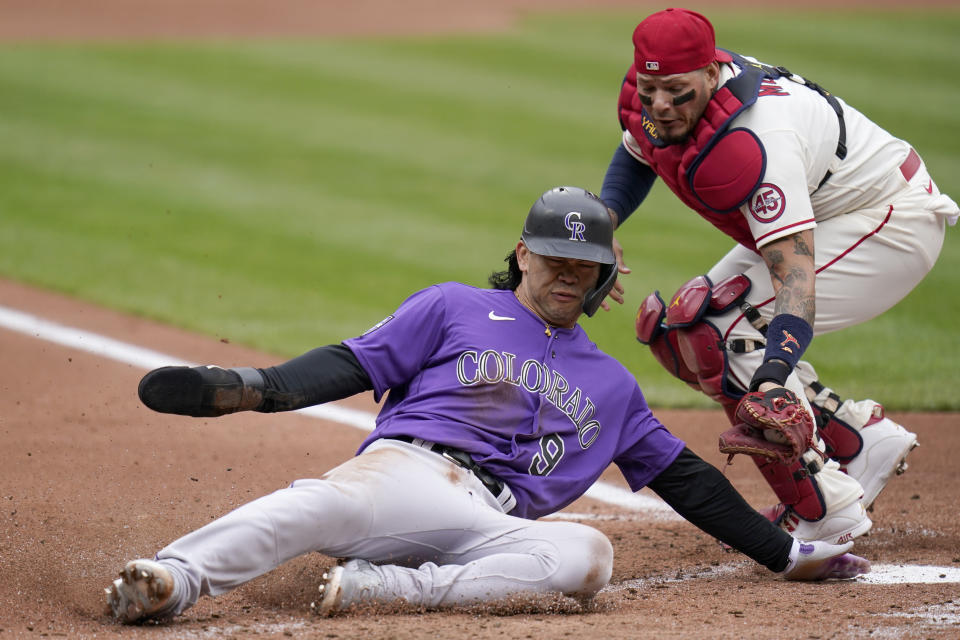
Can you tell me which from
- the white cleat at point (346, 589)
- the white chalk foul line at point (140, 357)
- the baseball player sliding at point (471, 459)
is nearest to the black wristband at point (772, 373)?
the baseball player sliding at point (471, 459)

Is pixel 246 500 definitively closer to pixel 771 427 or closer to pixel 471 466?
pixel 471 466

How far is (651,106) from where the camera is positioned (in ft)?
13.1

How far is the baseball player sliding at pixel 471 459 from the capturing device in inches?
127

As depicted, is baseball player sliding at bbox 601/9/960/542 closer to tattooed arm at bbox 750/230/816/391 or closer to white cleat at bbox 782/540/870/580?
tattooed arm at bbox 750/230/816/391

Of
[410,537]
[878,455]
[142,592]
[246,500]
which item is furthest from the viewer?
[246,500]

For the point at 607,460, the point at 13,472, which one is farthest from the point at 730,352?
the point at 13,472

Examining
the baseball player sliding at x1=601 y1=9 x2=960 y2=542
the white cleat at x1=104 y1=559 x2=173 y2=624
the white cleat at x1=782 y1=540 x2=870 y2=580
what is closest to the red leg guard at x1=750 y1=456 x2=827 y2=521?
the baseball player sliding at x1=601 y1=9 x2=960 y2=542

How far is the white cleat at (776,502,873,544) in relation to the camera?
4168 mm

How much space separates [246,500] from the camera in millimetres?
4512

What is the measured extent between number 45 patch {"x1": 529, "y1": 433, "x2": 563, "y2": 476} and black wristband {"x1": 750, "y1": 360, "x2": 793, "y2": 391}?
24.9 inches

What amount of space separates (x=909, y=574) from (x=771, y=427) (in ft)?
2.94

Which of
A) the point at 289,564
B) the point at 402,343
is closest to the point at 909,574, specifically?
the point at 402,343

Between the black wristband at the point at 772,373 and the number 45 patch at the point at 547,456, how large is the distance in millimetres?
631

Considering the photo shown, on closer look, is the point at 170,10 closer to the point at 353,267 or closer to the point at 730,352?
the point at 353,267
